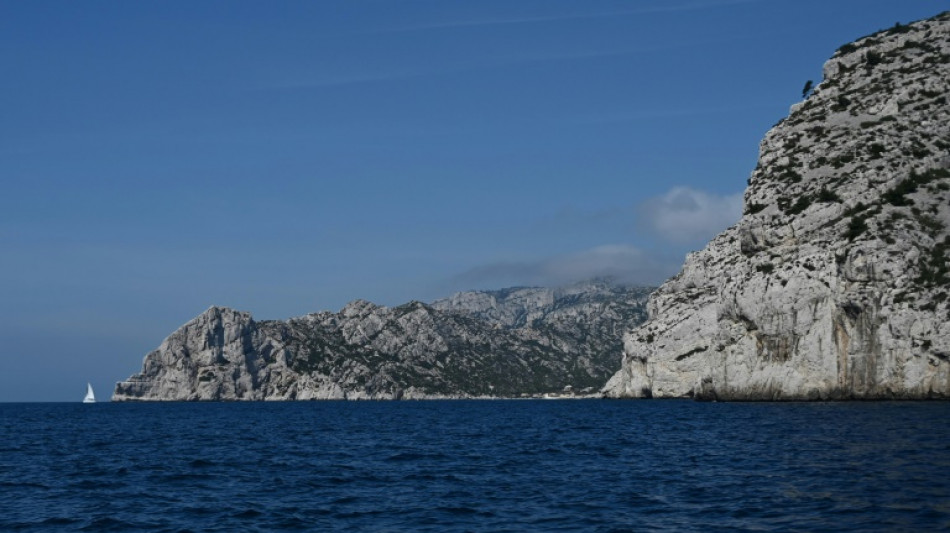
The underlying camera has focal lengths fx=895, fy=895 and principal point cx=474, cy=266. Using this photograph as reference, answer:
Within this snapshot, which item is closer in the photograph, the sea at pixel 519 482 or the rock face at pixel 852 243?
the sea at pixel 519 482

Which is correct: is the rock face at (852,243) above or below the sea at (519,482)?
above

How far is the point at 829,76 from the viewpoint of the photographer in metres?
144

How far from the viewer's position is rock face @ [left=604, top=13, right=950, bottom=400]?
97.1m

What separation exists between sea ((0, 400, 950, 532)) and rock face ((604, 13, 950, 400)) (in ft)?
98.6

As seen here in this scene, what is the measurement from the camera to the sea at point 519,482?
31391 millimetres

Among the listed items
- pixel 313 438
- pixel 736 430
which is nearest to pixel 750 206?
pixel 736 430

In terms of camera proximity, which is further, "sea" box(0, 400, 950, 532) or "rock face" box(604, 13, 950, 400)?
"rock face" box(604, 13, 950, 400)

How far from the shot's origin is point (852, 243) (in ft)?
338

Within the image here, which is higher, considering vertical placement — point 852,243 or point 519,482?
point 852,243

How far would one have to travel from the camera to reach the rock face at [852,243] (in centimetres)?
9712

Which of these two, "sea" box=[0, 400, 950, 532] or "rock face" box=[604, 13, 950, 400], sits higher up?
"rock face" box=[604, 13, 950, 400]

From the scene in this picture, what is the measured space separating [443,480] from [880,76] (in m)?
116

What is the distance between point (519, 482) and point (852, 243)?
75.1 meters

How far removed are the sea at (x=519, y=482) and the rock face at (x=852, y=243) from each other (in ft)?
98.6
